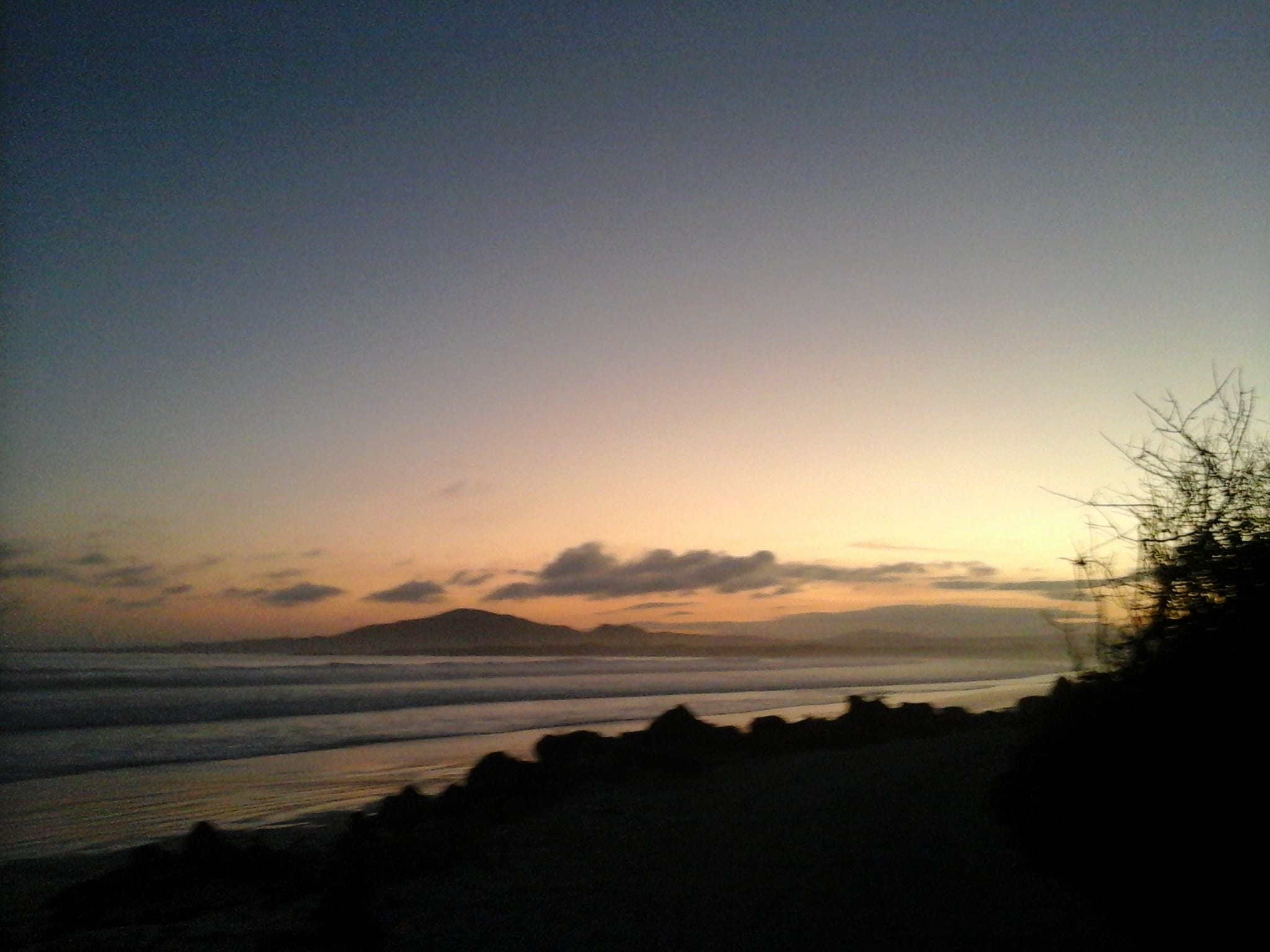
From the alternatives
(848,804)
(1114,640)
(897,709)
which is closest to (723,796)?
(848,804)

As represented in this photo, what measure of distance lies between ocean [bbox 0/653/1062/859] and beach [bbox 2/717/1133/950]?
2843mm

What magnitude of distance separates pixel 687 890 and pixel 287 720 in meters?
19.1

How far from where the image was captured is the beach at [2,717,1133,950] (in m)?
5.80

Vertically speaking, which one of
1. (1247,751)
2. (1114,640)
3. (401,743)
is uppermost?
(1114,640)

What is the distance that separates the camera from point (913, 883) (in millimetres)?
6484

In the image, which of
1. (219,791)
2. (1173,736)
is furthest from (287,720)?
(1173,736)

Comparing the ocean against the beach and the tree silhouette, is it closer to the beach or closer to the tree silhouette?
the beach

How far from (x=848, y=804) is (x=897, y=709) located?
8.63 metres

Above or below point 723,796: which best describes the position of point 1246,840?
above

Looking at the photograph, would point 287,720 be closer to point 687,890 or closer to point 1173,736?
point 687,890

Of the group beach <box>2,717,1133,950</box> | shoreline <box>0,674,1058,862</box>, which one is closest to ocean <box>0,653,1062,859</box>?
shoreline <box>0,674,1058,862</box>

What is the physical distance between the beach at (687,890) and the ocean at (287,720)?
112 inches

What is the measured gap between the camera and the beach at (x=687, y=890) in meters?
5.80

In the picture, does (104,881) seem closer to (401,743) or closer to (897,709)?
(401,743)
